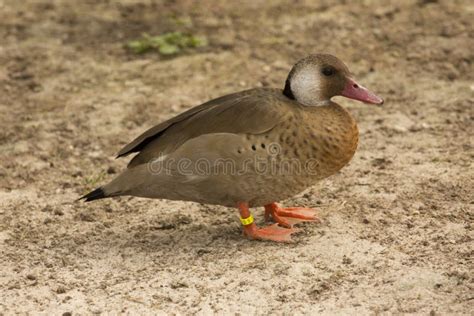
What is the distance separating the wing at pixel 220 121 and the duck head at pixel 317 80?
113 millimetres

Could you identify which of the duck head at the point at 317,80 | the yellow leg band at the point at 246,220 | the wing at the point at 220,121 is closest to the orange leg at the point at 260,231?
the yellow leg band at the point at 246,220

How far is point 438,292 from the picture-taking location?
13.1ft

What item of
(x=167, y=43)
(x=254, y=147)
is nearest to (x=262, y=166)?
(x=254, y=147)

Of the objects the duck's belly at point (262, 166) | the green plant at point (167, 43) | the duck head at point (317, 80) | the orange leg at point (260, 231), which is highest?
the duck head at point (317, 80)

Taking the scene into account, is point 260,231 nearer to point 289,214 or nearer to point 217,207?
point 289,214

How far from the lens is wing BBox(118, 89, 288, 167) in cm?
450

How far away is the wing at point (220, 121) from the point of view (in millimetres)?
4504

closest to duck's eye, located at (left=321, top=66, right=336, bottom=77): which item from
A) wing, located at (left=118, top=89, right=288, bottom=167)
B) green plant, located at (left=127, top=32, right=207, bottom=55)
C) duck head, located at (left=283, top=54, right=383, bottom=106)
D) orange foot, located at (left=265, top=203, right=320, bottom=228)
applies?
duck head, located at (left=283, top=54, right=383, bottom=106)

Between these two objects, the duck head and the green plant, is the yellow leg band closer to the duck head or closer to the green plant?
the duck head

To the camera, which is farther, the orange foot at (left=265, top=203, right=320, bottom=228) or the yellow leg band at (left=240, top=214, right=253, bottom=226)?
the orange foot at (left=265, top=203, right=320, bottom=228)

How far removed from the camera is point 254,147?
175 inches

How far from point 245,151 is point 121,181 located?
78 cm

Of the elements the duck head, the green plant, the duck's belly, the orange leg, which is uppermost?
the duck head

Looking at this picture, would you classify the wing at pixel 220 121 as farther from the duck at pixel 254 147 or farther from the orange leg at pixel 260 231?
the orange leg at pixel 260 231
